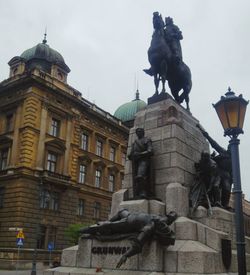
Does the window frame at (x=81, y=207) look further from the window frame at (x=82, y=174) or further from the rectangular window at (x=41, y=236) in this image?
the rectangular window at (x=41, y=236)

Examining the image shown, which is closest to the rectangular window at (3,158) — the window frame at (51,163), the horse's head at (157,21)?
the window frame at (51,163)

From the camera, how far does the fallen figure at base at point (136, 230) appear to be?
27.2ft

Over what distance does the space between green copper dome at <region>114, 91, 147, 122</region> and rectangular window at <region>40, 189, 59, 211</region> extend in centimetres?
2816

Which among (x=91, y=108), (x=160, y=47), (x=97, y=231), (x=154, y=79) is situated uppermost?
(x=91, y=108)

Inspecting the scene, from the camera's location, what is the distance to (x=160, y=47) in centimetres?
1290

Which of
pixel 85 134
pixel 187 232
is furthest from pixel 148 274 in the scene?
pixel 85 134

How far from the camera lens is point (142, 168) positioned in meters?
10.9

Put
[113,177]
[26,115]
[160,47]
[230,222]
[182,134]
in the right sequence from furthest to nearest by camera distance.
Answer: [113,177], [26,115], [160,47], [182,134], [230,222]

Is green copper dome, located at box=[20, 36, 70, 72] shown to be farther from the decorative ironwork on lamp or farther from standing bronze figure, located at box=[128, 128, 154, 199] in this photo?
the decorative ironwork on lamp

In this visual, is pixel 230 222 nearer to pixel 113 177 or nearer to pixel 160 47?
pixel 160 47

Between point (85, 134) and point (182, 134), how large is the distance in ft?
121

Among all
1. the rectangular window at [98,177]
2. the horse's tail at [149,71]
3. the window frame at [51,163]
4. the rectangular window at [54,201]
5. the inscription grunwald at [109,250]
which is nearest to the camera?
the inscription grunwald at [109,250]

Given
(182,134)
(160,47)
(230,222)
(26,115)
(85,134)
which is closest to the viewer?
(230,222)

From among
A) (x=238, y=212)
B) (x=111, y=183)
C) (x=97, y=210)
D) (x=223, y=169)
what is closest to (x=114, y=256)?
(x=238, y=212)
